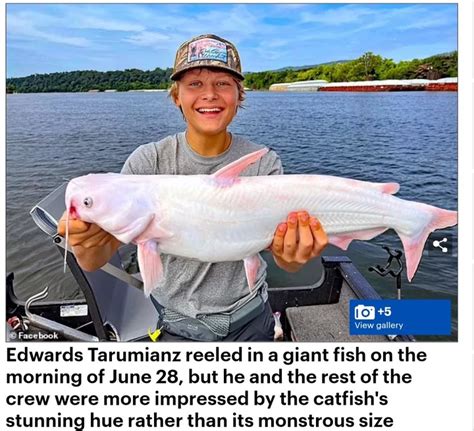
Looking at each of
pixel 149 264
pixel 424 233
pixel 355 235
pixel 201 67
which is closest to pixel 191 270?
pixel 149 264

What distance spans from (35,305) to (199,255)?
1.67 metres

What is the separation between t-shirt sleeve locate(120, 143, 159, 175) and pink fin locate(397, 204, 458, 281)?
101 cm

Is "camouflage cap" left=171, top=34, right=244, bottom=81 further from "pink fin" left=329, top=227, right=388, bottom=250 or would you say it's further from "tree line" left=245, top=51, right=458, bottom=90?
"tree line" left=245, top=51, right=458, bottom=90

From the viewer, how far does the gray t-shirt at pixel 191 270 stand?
163cm

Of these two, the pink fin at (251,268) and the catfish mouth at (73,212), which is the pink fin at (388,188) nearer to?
the pink fin at (251,268)

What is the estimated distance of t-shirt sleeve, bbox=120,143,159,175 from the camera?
161cm

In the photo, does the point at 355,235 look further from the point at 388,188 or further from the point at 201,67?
the point at 201,67

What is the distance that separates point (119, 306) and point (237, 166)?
1338mm

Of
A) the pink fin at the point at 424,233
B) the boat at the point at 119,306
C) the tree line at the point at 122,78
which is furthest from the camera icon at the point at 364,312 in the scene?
the tree line at the point at 122,78
